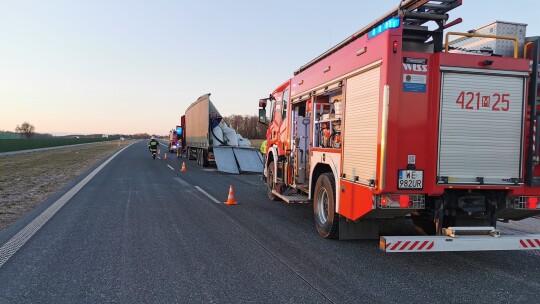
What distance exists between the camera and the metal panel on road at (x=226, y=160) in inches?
806

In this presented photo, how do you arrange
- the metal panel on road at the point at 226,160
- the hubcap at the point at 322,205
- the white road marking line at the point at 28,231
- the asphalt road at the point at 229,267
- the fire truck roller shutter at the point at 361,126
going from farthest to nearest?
the metal panel on road at the point at 226,160, the hubcap at the point at 322,205, the white road marking line at the point at 28,231, the fire truck roller shutter at the point at 361,126, the asphalt road at the point at 229,267

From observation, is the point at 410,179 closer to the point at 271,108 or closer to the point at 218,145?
the point at 271,108

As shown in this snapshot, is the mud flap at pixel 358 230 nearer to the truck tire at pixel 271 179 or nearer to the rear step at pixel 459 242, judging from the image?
the rear step at pixel 459 242

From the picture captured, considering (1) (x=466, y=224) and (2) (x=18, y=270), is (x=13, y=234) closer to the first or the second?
(2) (x=18, y=270)

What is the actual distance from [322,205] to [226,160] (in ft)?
47.3

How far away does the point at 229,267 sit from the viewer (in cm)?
526

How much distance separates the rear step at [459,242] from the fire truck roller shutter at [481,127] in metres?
0.68

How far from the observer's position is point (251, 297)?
14.0ft

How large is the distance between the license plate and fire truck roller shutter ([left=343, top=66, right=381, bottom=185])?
0.33m

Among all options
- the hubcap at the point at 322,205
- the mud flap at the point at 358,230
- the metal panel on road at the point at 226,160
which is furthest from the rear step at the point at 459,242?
the metal panel on road at the point at 226,160

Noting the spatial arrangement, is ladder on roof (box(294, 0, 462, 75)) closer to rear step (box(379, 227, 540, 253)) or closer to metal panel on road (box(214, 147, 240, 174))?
rear step (box(379, 227, 540, 253))

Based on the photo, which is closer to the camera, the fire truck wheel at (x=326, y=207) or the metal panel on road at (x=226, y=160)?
the fire truck wheel at (x=326, y=207)

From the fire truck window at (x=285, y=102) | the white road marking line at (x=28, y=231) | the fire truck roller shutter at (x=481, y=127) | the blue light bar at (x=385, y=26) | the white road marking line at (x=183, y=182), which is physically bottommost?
the white road marking line at (x=28, y=231)

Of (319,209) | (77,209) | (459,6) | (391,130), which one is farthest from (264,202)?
(459,6)
